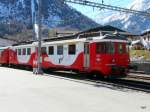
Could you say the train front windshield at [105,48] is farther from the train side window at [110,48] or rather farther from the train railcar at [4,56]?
the train railcar at [4,56]

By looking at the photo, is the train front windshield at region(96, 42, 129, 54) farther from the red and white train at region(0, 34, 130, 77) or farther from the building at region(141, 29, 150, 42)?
the building at region(141, 29, 150, 42)

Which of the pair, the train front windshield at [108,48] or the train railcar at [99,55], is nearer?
the train railcar at [99,55]

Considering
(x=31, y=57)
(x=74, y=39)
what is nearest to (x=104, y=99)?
(x=74, y=39)

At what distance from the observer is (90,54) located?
25.3 metres

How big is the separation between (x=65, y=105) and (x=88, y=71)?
483 inches

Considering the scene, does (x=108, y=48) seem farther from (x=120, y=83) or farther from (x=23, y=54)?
(x=23, y=54)

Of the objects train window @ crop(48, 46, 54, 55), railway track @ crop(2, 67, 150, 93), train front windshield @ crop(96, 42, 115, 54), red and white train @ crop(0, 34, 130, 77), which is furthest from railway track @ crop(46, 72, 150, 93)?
train window @ crop(48, 46, 54, 55)

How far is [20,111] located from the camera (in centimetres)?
1225

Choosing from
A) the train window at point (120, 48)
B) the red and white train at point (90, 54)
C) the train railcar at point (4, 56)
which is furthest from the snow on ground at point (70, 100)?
the train railcar at point (4, 56)

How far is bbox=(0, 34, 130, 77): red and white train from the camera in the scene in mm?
24297

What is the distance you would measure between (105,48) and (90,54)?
120 centimetres

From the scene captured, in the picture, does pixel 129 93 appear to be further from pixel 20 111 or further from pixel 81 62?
pixel 81 62

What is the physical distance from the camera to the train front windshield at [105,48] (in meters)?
24.5

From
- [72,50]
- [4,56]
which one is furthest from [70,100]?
[4,56]
